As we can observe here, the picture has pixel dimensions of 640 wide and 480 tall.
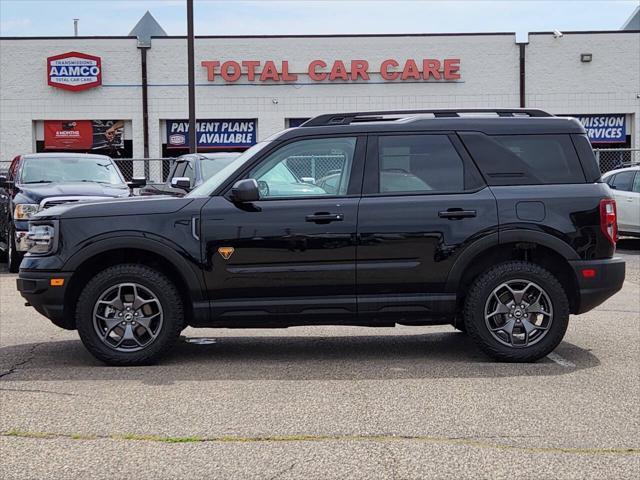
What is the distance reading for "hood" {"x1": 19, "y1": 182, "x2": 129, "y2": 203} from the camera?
13.4m

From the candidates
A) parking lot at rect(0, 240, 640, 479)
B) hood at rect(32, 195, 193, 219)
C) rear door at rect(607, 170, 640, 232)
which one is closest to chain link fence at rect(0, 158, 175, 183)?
rear door at rect(607, 170, 640, 232)

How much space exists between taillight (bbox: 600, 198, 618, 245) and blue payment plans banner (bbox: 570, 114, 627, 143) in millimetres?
24432

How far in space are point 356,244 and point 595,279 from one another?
1.85 m

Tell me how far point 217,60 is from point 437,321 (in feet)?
78.2

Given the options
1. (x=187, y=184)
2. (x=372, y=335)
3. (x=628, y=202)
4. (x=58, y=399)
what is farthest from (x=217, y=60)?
(x=58, y=399)

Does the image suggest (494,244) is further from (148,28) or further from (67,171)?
(148,28)

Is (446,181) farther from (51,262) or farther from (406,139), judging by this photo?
(51,262)

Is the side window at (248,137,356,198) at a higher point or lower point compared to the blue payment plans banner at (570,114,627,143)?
lower

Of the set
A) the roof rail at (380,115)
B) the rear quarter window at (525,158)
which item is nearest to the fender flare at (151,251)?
the roof rail at (380,115)

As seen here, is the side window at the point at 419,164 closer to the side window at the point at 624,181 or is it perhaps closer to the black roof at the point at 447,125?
the black roof at the point at 447,125

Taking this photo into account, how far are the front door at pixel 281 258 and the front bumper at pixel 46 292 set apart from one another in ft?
3.59

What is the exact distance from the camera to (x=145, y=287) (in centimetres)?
695

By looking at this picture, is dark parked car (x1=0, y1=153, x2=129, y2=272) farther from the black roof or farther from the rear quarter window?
the rear quarter window

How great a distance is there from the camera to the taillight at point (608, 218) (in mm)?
7113
